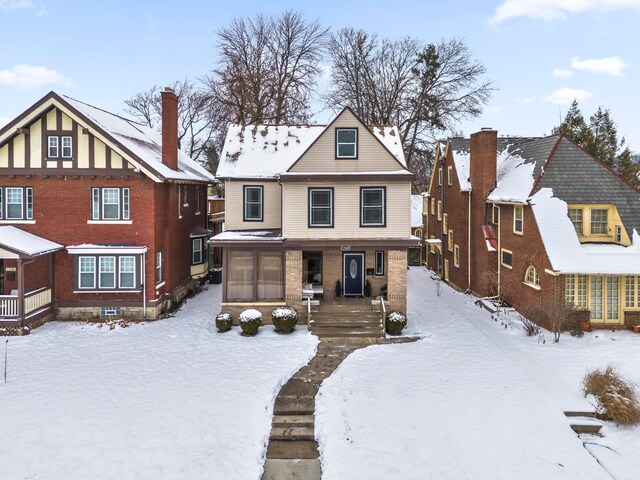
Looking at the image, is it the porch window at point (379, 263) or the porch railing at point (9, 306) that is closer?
the porch railing at point (9, 306)

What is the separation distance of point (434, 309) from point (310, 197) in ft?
28.6

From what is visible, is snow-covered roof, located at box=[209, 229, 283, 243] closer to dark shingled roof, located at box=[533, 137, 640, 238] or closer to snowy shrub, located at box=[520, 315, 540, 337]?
snowy shrub, located at box=[520, 315, 540, 337]

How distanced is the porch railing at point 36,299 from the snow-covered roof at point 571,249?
21.7 m

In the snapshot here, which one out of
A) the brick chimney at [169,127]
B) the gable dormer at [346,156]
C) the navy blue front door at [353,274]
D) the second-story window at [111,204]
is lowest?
the navy blue front door at [353,274]

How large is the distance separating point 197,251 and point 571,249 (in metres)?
19.5

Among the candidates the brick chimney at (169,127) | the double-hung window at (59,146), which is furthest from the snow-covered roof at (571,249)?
the double-hung window at (59,146)

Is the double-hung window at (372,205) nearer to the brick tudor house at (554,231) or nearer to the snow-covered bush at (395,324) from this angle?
the snow-covered bush at (395,324)

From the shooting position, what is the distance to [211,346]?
59.9 feet

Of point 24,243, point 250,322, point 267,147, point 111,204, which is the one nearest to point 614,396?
point 250,322

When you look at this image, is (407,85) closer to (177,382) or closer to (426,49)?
(426,49)

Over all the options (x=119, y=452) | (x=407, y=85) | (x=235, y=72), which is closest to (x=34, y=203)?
(x=119, y=452)

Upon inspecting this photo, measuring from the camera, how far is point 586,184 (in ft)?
69.9

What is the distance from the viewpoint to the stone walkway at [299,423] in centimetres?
1063

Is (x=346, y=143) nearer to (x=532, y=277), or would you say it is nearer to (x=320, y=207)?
(x=320, y=207)
